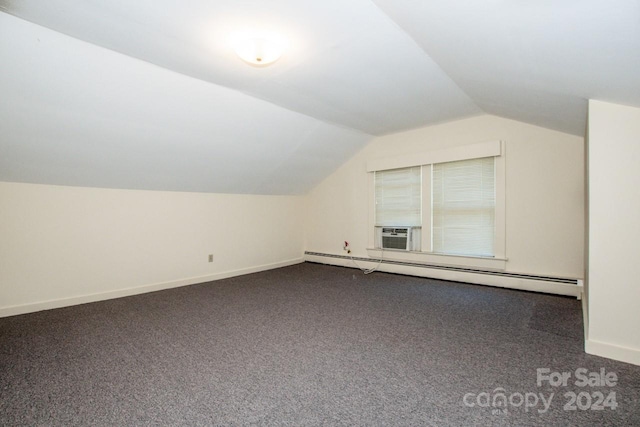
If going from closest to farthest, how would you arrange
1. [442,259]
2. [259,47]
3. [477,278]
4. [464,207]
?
[259,47]
[477,278]
[464,207]
[442,259]

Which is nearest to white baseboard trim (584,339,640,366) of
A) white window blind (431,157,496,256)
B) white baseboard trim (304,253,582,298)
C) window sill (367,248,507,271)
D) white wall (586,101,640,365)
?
white wall (586,101,640,365)

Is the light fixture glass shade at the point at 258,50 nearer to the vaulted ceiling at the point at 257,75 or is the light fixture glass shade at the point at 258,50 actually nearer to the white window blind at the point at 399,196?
the vaulted ceiling at the point at 257,75

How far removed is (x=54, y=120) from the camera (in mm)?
2498

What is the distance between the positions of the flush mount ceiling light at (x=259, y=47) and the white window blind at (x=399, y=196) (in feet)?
10.3

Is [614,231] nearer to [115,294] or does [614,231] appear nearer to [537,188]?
[537,188]

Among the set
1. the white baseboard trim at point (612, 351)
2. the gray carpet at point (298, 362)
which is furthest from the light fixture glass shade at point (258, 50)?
the white baseboard trim at point (612, 351)

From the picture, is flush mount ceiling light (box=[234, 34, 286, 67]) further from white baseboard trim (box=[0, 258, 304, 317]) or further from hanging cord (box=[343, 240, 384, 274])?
hanging cord (box=[343, 240, 384, 274])

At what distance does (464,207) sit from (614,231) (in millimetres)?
2165

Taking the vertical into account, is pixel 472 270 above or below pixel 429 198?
below

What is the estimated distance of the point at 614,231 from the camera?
6.54 ft

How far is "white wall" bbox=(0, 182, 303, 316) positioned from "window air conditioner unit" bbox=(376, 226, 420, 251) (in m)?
2.12

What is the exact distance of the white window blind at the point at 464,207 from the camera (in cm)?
397

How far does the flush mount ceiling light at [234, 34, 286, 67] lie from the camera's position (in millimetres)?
1947

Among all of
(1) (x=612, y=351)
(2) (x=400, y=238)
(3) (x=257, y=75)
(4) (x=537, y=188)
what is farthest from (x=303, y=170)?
(1) (x=612, y=351)
